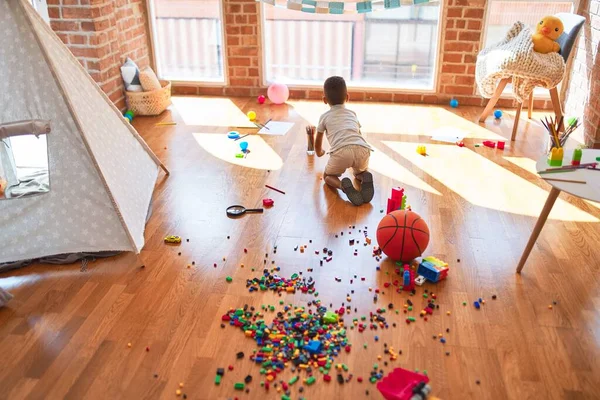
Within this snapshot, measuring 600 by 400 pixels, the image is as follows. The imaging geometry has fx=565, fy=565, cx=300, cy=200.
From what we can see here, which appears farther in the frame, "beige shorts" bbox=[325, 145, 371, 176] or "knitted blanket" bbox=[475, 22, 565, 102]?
"knitted blanket" bbox=[475, 22, 565, 102]

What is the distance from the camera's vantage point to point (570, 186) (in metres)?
2.30

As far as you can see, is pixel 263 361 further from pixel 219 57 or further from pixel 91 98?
pixel 219 57

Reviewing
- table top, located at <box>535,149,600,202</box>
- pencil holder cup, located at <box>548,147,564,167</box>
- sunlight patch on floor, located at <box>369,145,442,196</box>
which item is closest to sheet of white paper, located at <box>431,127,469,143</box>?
sunlight patch on floor, located at <box>369,145,442,196</box>

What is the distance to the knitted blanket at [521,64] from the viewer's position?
12.7ft

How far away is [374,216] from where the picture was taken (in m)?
3.10

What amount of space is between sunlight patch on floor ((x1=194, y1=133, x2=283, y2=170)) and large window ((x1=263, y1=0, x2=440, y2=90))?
1.28 meters

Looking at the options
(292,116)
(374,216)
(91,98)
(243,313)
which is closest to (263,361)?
(243,313)

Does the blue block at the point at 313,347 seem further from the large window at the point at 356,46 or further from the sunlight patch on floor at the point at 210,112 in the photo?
the large window at the point at 356,46

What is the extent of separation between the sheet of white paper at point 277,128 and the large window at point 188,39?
3.62 ft

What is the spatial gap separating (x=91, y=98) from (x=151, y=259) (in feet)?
2.84

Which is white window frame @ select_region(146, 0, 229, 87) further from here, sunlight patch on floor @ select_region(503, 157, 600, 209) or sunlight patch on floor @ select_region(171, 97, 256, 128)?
sunlight patch on floor @ select_region(503, 157, 600, 209)

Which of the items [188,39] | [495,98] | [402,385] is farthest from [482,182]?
[188,39]

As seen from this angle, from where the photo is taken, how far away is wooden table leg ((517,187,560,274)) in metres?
2.42

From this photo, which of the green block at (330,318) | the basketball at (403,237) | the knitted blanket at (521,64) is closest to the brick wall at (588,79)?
the knitted blanket at (521,64)
